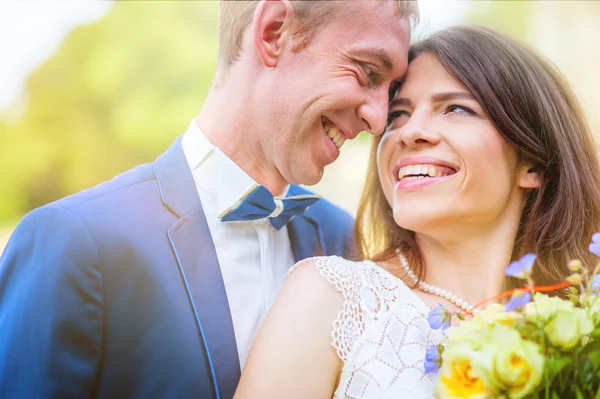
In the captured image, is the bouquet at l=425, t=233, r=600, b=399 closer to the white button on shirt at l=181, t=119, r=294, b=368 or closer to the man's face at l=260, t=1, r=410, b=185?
the white button on shirt at l=181, t=119, r=294, b=368

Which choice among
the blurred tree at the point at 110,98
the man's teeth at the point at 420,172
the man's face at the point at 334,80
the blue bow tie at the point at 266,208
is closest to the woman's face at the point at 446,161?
the man's teeth at the point at 420,172

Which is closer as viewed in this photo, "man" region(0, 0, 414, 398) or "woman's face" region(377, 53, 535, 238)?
"man" region(0, 0, 414, 398)

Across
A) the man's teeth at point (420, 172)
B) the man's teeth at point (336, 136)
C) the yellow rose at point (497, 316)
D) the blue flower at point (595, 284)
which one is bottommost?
the yellow rose at point (497, 316)

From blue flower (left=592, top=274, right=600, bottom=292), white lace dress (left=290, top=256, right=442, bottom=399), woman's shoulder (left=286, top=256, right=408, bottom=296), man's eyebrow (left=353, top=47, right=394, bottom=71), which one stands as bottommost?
white lace dress (left=290, top=256, right=442, bottom=399)

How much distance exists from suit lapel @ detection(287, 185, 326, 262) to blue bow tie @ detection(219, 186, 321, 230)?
0.36 ft

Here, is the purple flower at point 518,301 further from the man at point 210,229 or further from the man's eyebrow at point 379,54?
the man's eyebrow at point 379,54

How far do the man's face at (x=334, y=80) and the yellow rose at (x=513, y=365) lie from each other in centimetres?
102

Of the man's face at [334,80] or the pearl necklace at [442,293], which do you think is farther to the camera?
the man's face at [334,80]

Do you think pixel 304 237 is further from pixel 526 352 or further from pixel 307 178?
pixel 526 352

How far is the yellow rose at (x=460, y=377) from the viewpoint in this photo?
3.64 feet

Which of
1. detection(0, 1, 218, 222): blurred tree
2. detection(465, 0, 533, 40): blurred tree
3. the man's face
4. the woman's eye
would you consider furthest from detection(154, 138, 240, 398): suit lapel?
detection(465, 0, 533, 40): blurred tree

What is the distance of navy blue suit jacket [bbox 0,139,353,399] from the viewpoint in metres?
1.57

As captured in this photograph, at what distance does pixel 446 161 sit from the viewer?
181cm

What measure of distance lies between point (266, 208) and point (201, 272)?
0.30 metres
